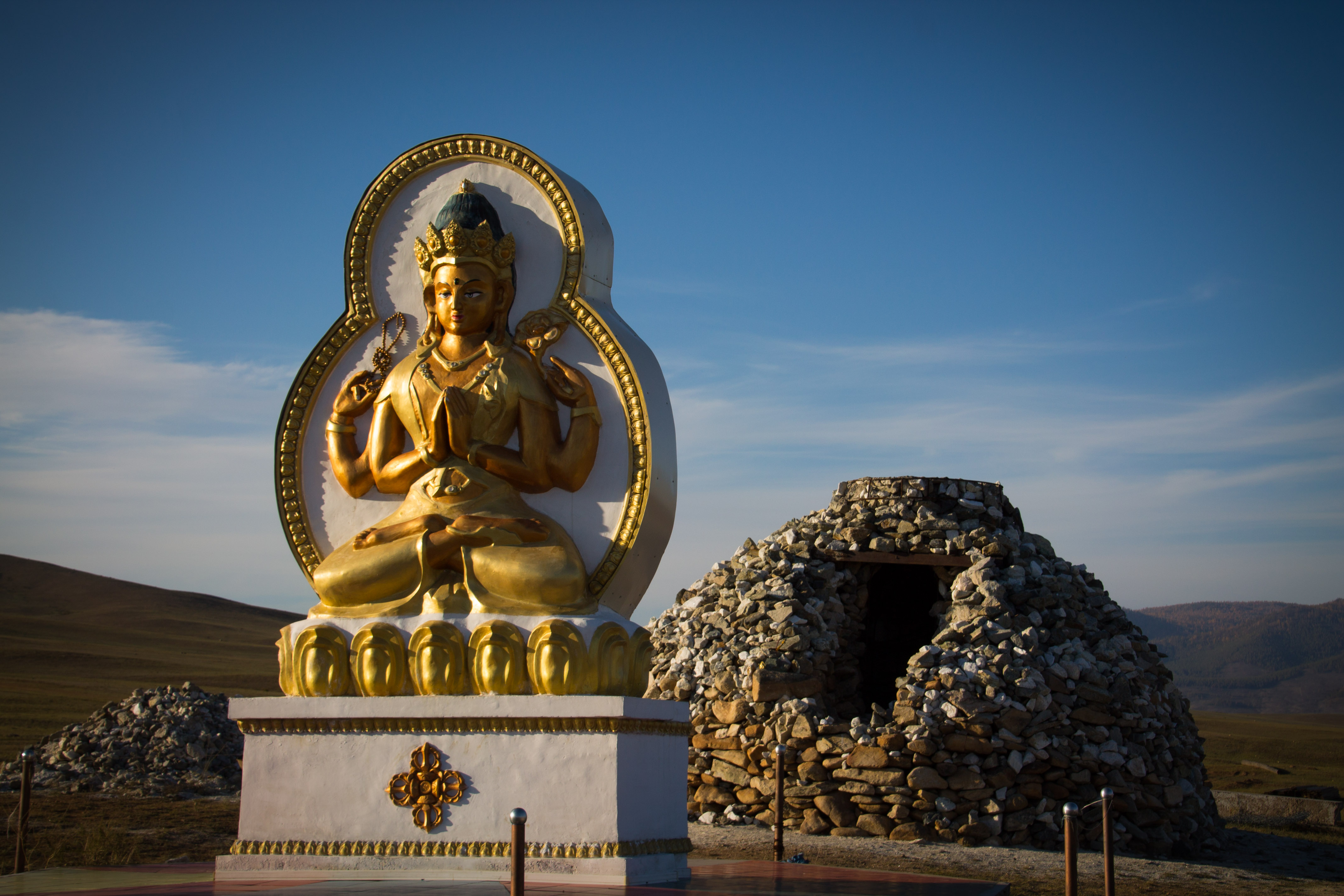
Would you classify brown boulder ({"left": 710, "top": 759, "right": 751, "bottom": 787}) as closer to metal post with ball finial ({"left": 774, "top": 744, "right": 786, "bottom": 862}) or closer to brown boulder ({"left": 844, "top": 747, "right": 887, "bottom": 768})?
brown boulder ({"left": 844, "top": 747, "right": 887, "bottom": 768})

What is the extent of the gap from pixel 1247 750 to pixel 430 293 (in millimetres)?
31313

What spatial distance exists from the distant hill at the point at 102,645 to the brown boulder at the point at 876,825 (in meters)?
16.4

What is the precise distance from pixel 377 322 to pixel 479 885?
3.00 meters

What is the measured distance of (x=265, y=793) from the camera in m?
5.48

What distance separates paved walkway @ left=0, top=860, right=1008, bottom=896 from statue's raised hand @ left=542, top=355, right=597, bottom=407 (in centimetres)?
224

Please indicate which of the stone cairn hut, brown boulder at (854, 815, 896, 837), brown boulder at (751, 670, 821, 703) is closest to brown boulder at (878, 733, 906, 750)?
the stone cairn hut

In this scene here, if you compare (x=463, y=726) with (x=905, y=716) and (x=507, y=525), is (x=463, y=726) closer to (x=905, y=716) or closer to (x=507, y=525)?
(x=507, y=525)

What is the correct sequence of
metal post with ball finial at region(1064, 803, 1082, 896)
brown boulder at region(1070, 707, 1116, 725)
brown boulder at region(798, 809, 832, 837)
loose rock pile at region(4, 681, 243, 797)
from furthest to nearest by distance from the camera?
loose rock pile at region(4, 681, 243, 797)
brown boulder at region(1070, 707, 1116, 725)
brown boulder at region(798, 809, 832, 837)
metal post with ball finial at region(1064, 803, 1082, 896)

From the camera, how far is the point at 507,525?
5656mm

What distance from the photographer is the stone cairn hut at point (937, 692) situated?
1130cm

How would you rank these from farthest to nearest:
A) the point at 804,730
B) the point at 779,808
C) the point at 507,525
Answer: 1. the point at 804,730
2. the point at 779,808
3. the point at 507,525

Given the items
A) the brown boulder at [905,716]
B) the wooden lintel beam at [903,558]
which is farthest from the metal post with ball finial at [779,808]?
the wooden lintel beam at [903,558]

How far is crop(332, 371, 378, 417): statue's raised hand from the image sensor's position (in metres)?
6.25

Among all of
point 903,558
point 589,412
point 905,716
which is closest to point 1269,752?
point 903,558
